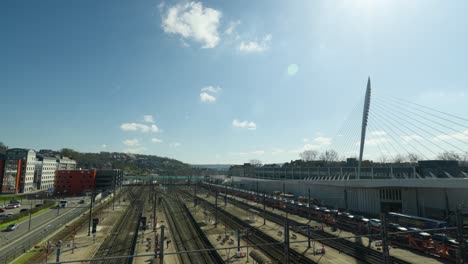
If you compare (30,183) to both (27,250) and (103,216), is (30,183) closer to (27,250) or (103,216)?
(103,216)

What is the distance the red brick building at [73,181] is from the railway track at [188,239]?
49.7m

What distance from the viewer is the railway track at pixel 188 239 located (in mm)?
29031

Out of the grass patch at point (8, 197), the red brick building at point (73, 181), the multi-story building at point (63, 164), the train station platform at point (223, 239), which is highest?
the multi-story building at point (63, 164)

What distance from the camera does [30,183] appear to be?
9125cm

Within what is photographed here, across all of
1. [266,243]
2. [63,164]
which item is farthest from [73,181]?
[266,243]

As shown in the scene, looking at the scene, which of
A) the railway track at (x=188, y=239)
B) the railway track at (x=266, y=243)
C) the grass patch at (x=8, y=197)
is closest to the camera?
the railway track at (x=266, y=243)

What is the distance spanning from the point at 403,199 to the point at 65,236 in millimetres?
53621

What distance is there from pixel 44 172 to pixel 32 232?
237 feet

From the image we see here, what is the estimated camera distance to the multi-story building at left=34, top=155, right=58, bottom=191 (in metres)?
96.2

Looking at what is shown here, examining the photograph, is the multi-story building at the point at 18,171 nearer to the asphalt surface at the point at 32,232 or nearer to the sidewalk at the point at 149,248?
the asphalt surface at the point at 32,232

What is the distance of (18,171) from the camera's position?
8494cm

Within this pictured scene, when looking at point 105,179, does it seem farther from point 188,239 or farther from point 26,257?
point 26,257

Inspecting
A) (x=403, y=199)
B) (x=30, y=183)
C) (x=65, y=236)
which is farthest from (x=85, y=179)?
(x=403, y=199)

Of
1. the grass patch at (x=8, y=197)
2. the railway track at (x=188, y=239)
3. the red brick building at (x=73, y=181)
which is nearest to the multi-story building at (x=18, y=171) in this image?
the grass patch at (x=8, y=197)
